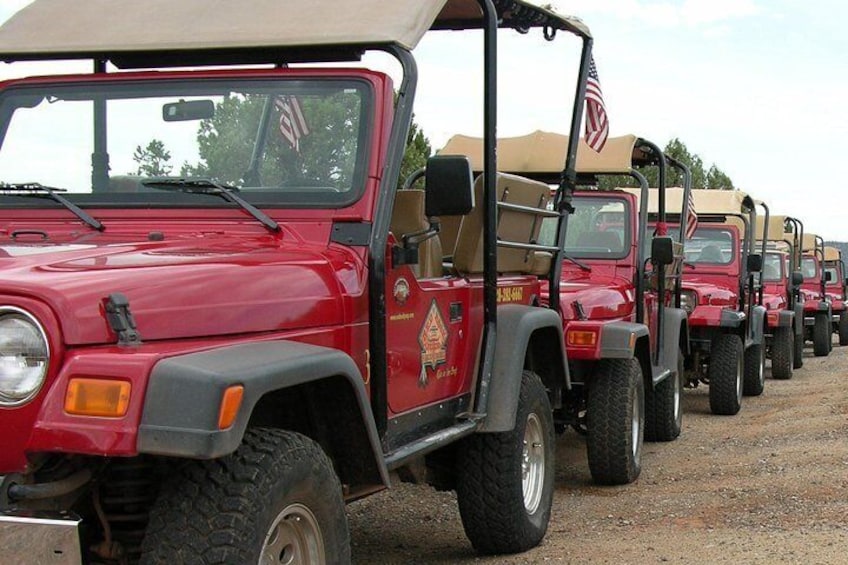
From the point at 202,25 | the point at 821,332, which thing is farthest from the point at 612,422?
the point at 821,332

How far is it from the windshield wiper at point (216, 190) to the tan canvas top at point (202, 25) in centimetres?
49

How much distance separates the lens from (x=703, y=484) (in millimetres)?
7117

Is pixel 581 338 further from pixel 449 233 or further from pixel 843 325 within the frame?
pixel 843 325

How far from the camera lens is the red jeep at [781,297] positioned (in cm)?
1442

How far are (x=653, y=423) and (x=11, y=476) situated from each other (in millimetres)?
6863

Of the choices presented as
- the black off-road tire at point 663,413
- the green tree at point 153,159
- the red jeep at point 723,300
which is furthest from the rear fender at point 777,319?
the green tree at point 153,159

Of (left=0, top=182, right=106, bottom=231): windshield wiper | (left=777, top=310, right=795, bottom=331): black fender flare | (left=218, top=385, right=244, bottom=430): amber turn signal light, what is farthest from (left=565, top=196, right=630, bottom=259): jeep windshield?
(left=777, top=310, right=795, bottom=331): black fender flare

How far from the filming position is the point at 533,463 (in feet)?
18.0

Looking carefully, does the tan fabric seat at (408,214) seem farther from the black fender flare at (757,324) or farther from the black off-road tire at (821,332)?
the black off-road tire at (821,332)

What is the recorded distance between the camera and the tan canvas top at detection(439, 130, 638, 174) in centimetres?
825

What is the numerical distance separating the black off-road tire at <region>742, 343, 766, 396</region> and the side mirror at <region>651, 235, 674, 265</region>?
445cm

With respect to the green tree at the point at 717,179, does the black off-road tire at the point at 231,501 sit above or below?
below

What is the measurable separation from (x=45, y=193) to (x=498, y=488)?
2.27m

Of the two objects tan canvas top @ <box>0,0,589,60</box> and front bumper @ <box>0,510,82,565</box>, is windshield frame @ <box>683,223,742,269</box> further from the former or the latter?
front bumper @ <box>0,510,82,565</box>
